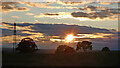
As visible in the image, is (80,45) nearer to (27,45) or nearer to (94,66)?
(27,45)

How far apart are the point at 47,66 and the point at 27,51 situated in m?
→ 24.4

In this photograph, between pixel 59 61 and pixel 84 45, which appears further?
pixel 84 45

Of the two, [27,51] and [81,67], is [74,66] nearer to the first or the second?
[81,67]

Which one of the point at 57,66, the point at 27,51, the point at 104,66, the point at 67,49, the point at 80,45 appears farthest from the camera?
the point at 80,45

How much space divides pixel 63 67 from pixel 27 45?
26.1m

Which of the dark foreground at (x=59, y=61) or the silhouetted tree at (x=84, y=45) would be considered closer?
the dark foreground at (x=59, y=61)

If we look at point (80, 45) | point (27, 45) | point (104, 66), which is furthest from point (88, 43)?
point (104, 66)

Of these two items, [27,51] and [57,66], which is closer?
[57,66]

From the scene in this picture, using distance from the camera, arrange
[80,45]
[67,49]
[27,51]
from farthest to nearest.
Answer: [80,45]
[67,49]
[27,51]

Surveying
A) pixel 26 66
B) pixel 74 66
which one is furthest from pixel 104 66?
pixel 26 66

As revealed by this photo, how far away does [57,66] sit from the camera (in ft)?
87.3

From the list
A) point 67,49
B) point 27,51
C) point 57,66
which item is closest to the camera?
point 57,66

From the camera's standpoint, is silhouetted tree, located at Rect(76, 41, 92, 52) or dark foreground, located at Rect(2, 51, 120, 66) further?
silhouetted tree, located at Rect(76, 41, 92, 52)

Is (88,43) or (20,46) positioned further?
(88,43)
